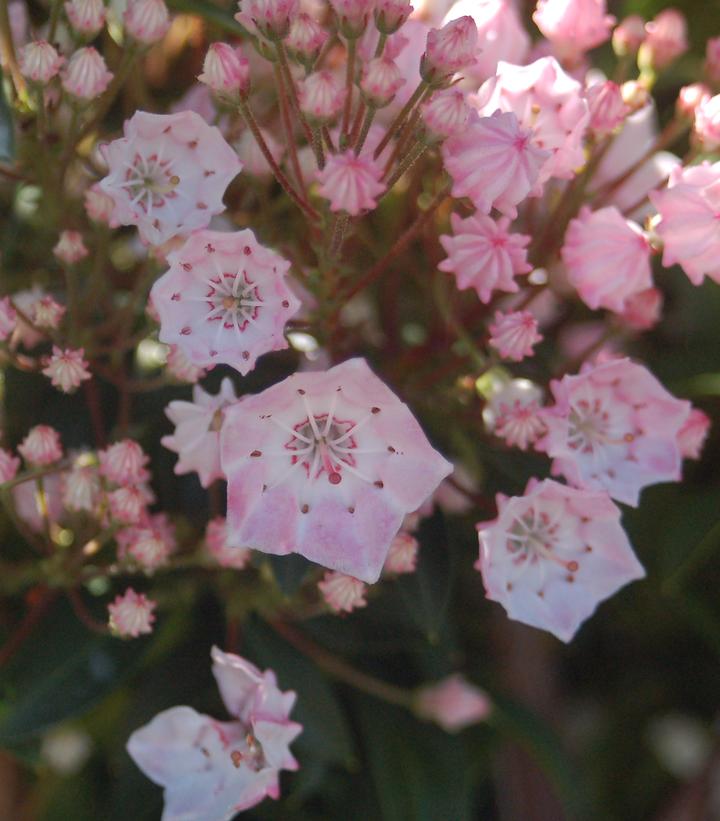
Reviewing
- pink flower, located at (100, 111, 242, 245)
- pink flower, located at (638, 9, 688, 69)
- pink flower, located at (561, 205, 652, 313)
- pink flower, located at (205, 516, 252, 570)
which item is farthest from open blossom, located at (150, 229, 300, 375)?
pink flower, located at (638, 9, 688, 69)

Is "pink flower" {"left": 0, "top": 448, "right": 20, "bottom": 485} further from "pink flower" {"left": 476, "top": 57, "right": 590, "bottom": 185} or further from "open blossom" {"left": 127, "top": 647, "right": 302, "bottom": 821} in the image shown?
"pink flower" {"left": 476, "top": 57, "right": 590, "bottom": 185}

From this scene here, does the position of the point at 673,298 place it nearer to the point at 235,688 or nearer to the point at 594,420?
the point at 594,420

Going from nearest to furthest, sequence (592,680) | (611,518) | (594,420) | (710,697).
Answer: (611,518), (594,420), (710,697), (592,680)

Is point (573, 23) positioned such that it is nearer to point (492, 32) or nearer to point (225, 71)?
point (492, 32)

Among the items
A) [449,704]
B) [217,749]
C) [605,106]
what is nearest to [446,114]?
[605,106]

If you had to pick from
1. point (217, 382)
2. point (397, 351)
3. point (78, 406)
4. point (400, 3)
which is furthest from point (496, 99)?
point (78, 406)

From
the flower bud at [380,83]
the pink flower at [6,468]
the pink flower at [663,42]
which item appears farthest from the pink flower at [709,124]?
the pink flower at [6,468]

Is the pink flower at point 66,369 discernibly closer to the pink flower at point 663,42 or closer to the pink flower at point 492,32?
the pink flower at point 492,32
